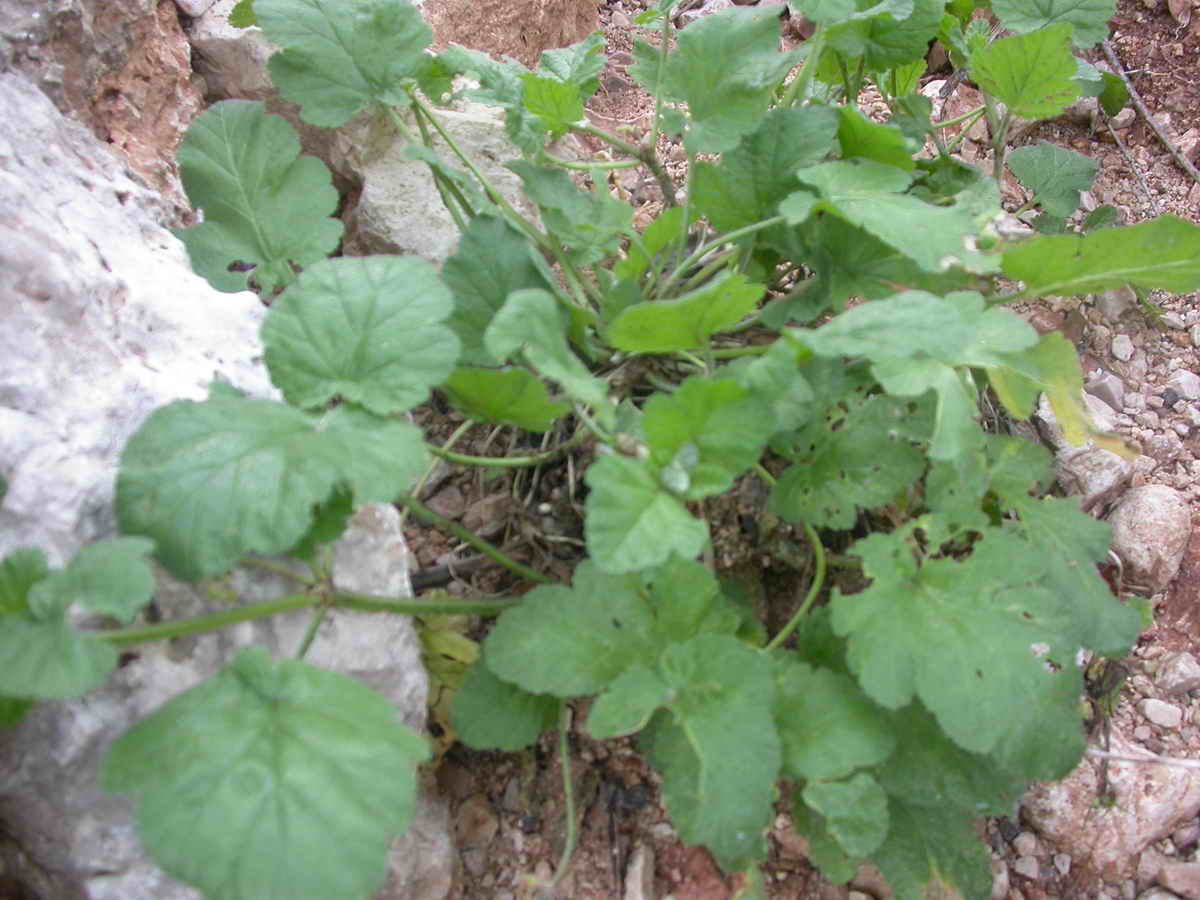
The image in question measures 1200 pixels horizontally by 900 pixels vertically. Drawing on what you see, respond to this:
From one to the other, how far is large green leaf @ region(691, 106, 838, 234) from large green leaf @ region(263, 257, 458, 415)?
0.59 m

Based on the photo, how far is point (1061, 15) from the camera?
7.07 ft

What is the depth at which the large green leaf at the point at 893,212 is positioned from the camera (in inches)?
60.6

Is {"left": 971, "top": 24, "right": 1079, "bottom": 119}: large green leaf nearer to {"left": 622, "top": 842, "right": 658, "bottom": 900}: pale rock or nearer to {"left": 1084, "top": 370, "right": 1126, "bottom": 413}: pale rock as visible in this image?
{"left": 1084, "top": 370, "right": 1126, "bottom": 413}: pale rock

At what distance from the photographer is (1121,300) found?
244cm

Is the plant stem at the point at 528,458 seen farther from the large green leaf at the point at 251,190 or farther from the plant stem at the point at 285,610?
the large green leaf at the point at 251,190

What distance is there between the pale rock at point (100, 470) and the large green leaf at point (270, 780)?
0.16m

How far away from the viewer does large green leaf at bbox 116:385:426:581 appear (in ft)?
4.11

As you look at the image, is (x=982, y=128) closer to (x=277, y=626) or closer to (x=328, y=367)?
(x=328, y=367)

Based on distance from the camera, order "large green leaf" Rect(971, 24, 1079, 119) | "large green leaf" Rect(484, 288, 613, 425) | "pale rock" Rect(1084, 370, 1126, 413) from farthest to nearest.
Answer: "pale rock" Rect(1084, 370, 1126, 413)
"large green leaf" Rect(971, 24, 1079, 119)
"large green leaf" Rect(484, 288, 613, 425)

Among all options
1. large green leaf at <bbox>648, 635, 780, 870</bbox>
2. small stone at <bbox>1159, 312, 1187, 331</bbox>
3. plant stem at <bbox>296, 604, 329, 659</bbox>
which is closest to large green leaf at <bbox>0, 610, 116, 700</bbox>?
plant stem at <bbox>296, 604, 329, 659</bbox>

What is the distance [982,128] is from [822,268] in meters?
1.31

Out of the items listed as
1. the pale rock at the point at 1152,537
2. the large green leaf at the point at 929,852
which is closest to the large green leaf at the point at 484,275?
the large green leaf at the point at 929,852

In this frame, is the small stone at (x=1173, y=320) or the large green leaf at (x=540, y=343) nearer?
the large green leaf at (x=540, y=343)

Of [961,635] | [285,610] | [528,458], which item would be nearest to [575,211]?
[528,458]
